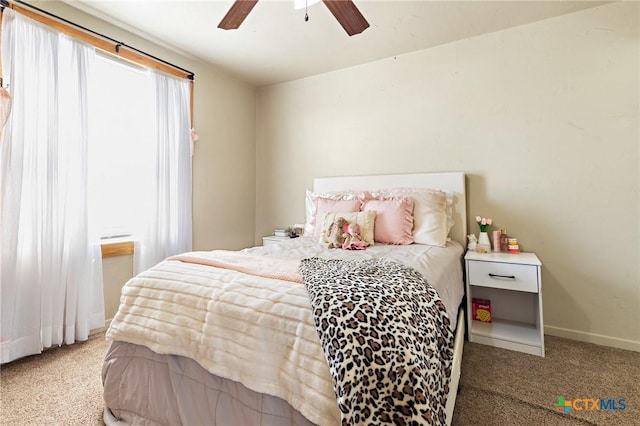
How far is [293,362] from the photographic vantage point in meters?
0.91

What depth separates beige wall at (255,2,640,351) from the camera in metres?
2.07

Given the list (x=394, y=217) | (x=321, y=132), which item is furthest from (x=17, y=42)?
(x=394, y=217)

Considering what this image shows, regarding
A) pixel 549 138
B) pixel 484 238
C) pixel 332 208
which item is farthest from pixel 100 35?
pixel 549 138

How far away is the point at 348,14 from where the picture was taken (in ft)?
5.52

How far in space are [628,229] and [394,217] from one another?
163 cm

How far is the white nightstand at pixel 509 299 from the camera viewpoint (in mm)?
1974

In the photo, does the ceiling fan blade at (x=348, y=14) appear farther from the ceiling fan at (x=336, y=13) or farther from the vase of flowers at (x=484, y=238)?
the vase of flowers at (x=484, y=238)

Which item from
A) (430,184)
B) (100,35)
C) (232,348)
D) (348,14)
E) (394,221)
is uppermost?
(100,35)

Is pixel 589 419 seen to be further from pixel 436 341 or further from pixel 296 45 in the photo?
pixel 296 45

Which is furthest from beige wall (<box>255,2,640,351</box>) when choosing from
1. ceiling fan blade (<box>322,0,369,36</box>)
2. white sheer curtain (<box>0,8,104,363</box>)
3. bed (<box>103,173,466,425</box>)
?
white sheer curtain (<box>0,8,104,363</box>)

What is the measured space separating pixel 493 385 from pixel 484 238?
113 cm

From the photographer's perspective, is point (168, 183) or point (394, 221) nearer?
point (394, 221)

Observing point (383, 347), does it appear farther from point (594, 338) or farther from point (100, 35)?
point (100, 35)

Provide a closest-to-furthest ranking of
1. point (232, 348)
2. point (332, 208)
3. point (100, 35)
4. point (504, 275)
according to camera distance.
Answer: point (232, 348)
point (504, 275)
point (100, 35)
point (332, 208)
